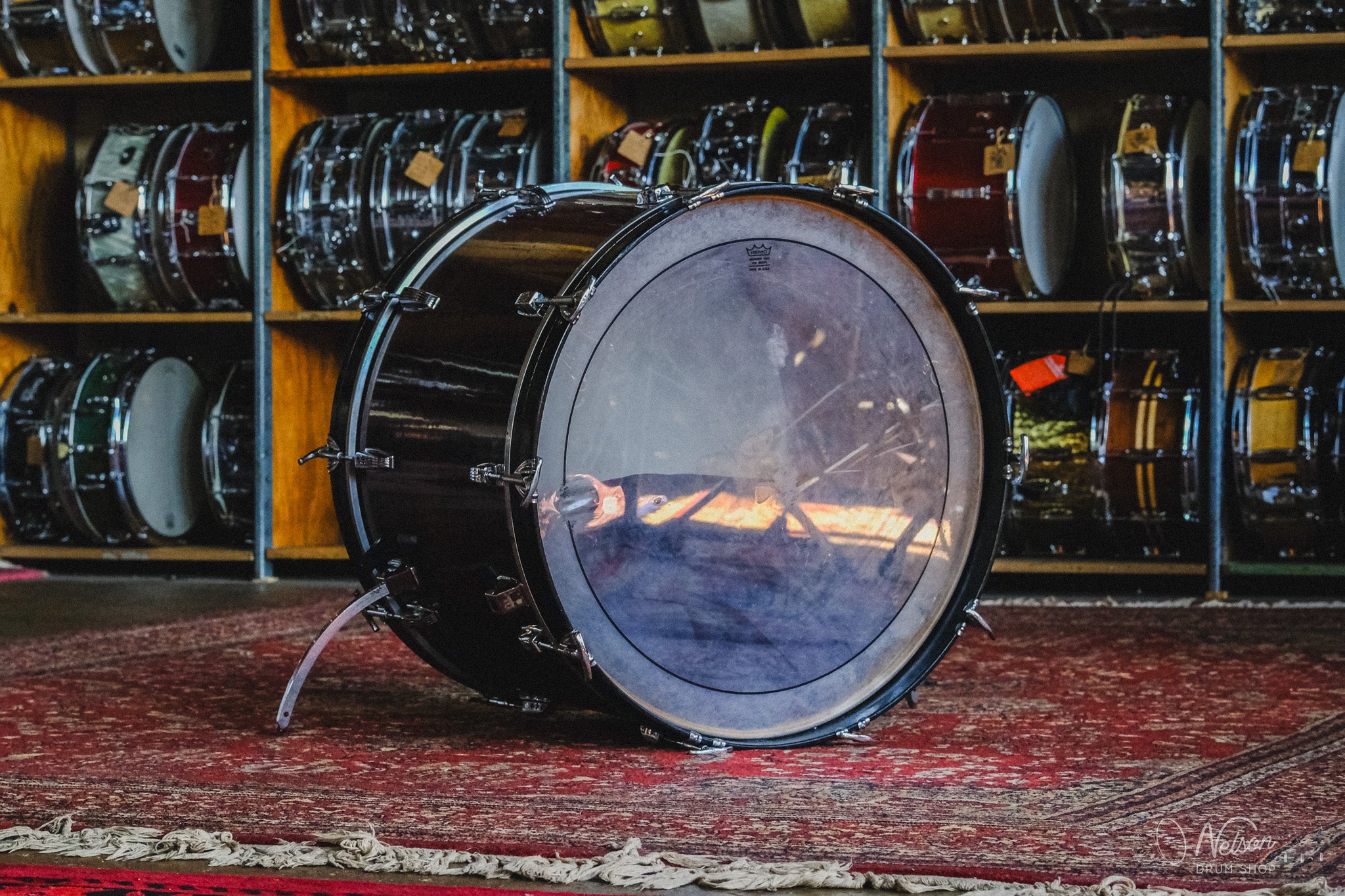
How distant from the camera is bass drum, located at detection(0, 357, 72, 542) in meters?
4.11

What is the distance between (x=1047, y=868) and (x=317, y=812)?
0.74m

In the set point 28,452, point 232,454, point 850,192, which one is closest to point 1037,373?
point 850,192

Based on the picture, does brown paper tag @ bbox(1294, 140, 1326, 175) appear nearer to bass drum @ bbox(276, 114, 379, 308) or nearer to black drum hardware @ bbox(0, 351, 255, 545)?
bass drum @ bbox(276, 114, 379, 308)

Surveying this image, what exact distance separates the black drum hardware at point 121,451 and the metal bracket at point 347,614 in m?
2.20

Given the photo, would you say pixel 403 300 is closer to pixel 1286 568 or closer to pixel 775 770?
pixel 775 770

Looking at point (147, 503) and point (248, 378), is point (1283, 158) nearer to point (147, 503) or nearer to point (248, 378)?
point (248, 378)

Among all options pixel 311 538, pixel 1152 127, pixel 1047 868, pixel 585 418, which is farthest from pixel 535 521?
pixel 311 538

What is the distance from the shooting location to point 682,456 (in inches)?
70.7

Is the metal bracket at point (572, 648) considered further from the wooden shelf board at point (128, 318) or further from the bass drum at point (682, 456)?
the wooden shelf board at point (128, 318)

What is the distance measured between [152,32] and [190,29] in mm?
163

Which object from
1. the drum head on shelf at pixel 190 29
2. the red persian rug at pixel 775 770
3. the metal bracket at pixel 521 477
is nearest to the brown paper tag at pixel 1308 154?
the red persian rug at pixel 775 770

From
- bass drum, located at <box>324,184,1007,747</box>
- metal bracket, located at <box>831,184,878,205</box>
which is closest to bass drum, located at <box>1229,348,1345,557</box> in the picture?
bass drum, located at <box>324,184,1007,747</box>

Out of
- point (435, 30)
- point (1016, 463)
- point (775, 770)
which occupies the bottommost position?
point (775, 770)

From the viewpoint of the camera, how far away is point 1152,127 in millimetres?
3461
